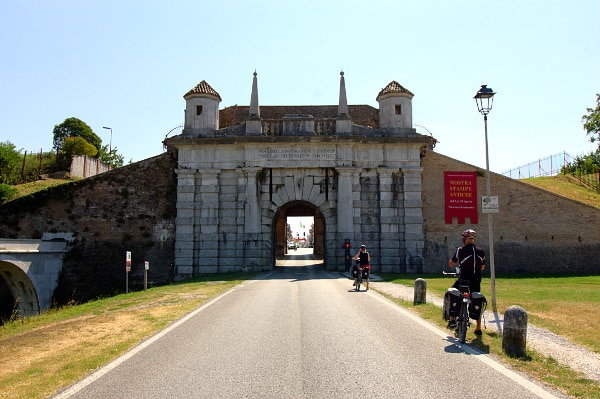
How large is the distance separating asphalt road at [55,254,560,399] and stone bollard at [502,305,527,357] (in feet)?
1.31

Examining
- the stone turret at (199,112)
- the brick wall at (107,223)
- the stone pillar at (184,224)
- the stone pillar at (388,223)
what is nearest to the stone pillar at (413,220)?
the stone pillar at (388,223)

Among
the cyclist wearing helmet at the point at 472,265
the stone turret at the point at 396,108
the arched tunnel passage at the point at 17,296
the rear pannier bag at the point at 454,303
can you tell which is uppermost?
the stone turret at the point at 396,108

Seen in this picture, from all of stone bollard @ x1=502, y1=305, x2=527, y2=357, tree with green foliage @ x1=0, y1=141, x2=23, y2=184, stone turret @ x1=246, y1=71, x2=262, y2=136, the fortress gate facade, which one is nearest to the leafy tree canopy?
tree with green foliage @ x1=0, y1=141, x2=23, y2=184

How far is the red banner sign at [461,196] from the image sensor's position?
27156 mm

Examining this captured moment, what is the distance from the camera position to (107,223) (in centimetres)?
2697

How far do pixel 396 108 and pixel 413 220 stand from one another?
22.4 ft

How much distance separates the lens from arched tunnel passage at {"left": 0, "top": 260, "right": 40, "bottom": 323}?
2388cm

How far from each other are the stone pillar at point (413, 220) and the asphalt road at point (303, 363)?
53.4 feet

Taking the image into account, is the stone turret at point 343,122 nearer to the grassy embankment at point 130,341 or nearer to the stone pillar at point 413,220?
the stone pillar at point 413,220

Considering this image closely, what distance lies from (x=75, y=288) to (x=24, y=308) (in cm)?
257

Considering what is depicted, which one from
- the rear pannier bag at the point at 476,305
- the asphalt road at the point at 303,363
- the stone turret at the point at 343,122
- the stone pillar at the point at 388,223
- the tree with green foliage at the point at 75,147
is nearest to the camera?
the asphalt road at the point at 303,363

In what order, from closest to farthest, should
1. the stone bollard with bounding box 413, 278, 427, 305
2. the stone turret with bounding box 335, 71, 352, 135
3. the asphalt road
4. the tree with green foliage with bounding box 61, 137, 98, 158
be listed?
the asphalt road, the stone bollard with bounding box 413, 278, 427, 305, the stone turret with bounding box 335, 71, 352, 135, the tree with green foliage with bounding box 61, 137, 98, 158

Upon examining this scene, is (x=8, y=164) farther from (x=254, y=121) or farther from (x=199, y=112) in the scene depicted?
(x=254, y=121)

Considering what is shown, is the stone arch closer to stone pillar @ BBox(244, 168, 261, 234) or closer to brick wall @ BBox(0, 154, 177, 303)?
brick wall @ BBox(0, 154, 177, 303)
